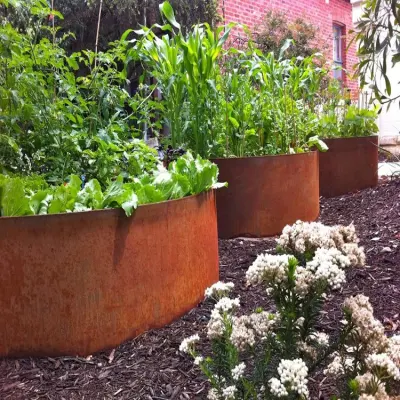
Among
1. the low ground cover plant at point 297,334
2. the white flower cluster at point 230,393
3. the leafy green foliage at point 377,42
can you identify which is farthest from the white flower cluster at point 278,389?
the leafy green foliage at point 377,42

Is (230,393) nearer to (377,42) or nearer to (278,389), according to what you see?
(278,389)

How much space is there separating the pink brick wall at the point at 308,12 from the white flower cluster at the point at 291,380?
336 inches

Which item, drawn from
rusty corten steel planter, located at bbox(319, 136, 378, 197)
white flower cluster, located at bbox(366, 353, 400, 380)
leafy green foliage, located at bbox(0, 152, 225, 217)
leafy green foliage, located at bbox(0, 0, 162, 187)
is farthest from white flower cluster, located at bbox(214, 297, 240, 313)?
rusty corten steel planter, located at bbox(319, 136, 378, 197)

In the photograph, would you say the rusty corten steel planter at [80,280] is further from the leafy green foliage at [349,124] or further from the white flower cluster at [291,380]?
the leafy green foliage at [349,124]

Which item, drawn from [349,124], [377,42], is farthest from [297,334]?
[349,124]

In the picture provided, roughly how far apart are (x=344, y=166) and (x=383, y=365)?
15.8ft

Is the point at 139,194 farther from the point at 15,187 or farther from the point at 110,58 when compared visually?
the point at 110,58

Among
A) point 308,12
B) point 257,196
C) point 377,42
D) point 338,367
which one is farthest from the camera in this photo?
point 308,12

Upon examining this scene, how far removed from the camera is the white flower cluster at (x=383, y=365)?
1.15 meters

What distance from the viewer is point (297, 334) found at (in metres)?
1.39

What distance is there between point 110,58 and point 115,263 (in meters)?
1.24

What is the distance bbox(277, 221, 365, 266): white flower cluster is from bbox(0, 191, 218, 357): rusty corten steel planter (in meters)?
0.76

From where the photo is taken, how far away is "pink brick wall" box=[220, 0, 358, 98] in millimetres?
10920

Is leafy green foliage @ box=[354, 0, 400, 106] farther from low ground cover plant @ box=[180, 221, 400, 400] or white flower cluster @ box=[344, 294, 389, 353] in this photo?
white flower cluster @ box=[344, 294, 389, 353]
